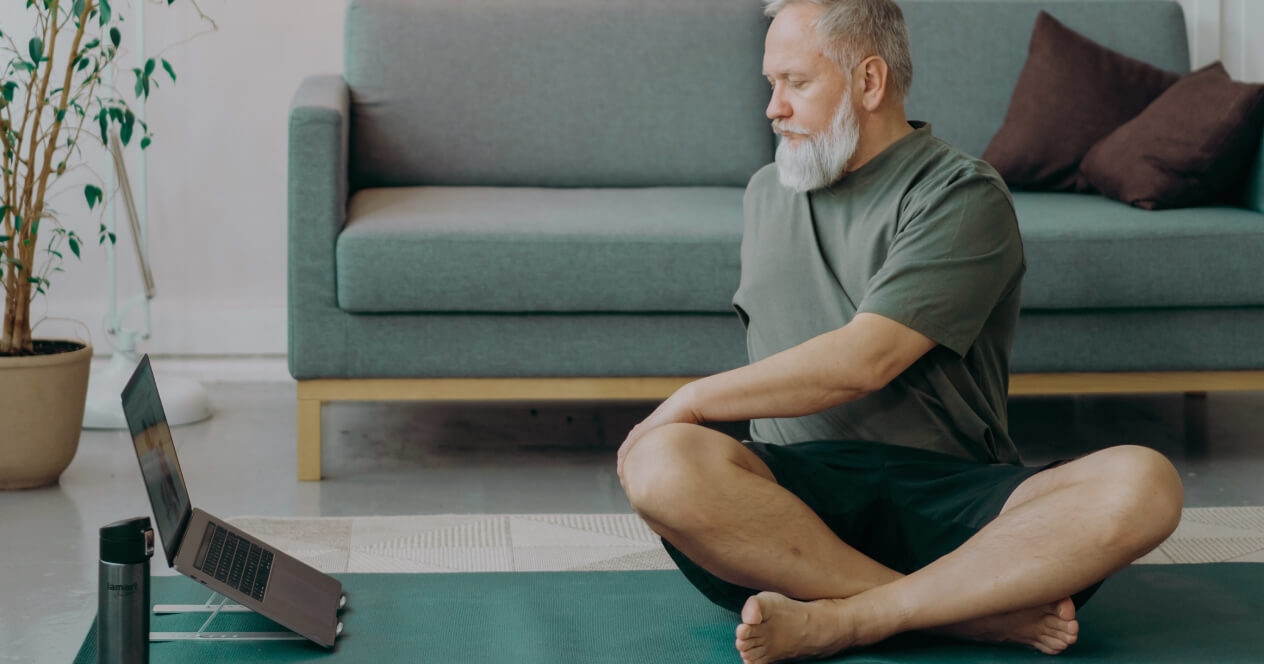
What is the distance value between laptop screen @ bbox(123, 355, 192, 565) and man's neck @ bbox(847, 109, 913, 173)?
0.94 metres

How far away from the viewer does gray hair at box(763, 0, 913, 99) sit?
176 centimetres

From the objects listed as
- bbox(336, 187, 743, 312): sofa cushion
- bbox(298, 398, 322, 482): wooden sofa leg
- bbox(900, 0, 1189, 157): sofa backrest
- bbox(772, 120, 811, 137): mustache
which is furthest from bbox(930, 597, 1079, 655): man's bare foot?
bbox(900, 0, 1189, 157): sofa backrest

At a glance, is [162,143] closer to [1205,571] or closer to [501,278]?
[501,278]

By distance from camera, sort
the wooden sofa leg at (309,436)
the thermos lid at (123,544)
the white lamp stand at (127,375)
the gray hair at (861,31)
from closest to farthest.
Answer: the thermos lid at (123,544)
the gray hair at (861,31)
the wooden sofa leg at (309,436)
the white lamp stand at (127,375)

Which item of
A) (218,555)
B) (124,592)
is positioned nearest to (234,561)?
(218,555)

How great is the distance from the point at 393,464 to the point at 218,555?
1.05 metres

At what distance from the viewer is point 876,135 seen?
1.82 m

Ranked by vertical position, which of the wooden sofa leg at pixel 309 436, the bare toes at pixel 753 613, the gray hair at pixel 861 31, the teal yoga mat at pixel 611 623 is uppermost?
the gray hair at pixel 861 31

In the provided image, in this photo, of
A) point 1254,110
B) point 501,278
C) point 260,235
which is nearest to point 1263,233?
point 1254,110

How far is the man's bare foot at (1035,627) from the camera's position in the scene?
1.66 m

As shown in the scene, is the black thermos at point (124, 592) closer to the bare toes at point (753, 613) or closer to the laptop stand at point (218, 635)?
the laptop stand at point (218, 635)

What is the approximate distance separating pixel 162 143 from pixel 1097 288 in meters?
2.35

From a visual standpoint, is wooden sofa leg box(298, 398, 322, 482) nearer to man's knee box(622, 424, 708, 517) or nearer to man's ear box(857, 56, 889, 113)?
man's knee box(622, 424, 708, 517)

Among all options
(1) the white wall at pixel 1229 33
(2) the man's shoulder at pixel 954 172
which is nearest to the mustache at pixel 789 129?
(2) the man's shoulder at pixel 954 172
